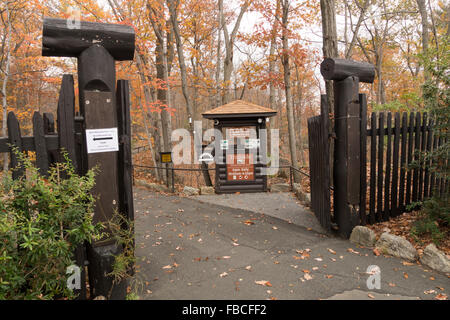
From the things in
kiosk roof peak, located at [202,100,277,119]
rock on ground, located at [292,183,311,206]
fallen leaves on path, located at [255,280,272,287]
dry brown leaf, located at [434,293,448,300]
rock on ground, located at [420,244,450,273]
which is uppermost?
kiosk roof peak, located at [202,100,277,119]

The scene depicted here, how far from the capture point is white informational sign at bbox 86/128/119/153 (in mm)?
3141

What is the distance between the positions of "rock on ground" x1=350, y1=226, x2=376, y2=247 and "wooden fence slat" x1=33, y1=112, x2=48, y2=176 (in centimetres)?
456

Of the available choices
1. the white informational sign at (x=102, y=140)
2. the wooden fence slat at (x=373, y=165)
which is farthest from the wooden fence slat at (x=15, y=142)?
the wooden fence slat at (x=373, y=165)

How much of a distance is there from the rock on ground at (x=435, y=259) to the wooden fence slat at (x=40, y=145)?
4781mm

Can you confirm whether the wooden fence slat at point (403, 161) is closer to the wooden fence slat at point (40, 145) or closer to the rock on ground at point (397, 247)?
the rock on ground at point (397, 247)

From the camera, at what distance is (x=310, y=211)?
6855 mm

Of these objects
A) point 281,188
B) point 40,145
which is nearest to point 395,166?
point 281,188

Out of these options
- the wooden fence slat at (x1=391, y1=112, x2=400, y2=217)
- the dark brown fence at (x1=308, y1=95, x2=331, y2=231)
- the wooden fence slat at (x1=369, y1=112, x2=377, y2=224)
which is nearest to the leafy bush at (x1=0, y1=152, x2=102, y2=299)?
the dark brown fence at (x1=308, y1=95, x2=331, y2=231)

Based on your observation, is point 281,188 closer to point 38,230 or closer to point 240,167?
point 240,167

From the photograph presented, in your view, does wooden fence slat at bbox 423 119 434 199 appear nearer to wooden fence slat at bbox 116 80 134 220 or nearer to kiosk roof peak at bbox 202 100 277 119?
kiosk roof peak at bbox 202 100 277 119

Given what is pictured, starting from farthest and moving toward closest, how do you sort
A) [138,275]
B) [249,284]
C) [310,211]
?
[310,211] < [138,275] < [249,284]
